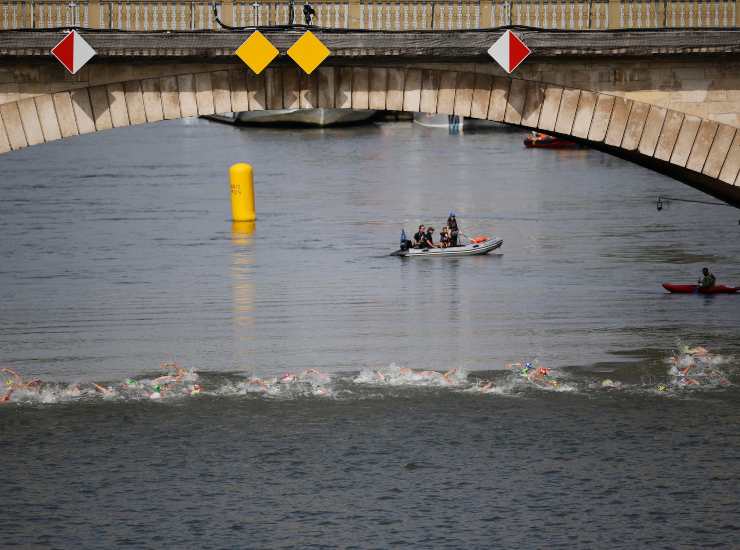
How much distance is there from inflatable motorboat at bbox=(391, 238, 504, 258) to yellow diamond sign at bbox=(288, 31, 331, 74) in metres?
36.3

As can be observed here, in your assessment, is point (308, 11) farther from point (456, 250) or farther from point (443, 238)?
point (443, 238)

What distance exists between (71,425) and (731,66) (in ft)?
60.7

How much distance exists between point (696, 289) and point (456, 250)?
15260 millimetres

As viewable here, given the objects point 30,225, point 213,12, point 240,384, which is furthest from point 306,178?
point 213,12

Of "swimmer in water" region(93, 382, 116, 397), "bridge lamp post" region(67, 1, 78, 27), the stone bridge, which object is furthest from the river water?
"bridge lamp post" region(67, 1, 78, 27)

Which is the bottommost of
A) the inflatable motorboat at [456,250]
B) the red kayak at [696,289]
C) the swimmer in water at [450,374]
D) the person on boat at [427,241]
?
the inflatable motorboat at [456,250]

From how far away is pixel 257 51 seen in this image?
99.3ft

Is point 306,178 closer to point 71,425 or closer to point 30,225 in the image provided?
point 30,225

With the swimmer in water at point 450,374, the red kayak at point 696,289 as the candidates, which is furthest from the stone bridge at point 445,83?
the red kayak at point 696,289

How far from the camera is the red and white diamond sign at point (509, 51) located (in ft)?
99.5

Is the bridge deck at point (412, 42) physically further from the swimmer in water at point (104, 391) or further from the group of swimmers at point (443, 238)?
the group of swimmers at point (443, 238)

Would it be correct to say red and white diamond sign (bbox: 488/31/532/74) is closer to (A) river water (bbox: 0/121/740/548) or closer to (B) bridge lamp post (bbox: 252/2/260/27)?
(B) bridge lamp post (bbox: 252/2/260/27)

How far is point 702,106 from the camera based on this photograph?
3105 cm

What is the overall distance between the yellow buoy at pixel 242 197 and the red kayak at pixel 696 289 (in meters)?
28.5
